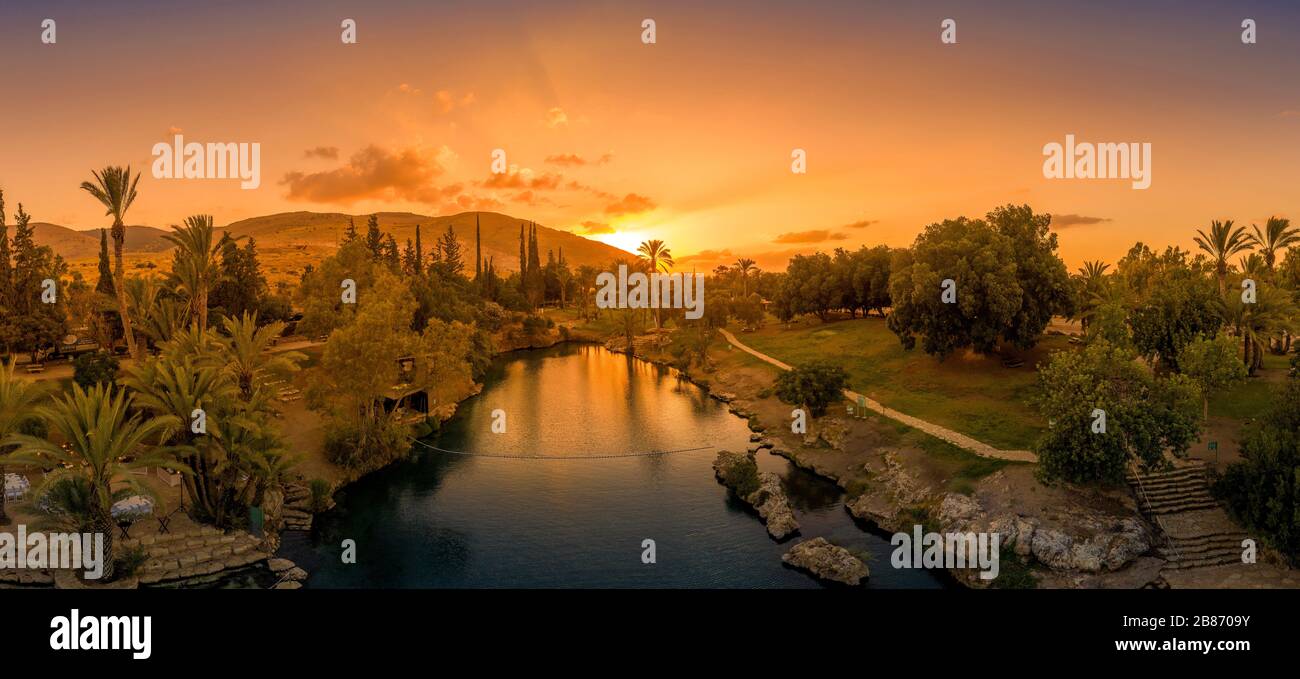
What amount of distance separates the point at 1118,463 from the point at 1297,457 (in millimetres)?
6624

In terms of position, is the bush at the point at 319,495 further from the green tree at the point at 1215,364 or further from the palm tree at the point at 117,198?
the green tree at the point at 1215,364

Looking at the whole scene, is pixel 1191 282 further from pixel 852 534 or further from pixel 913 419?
pixel 852 534

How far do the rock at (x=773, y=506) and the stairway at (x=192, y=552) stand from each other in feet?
91.6

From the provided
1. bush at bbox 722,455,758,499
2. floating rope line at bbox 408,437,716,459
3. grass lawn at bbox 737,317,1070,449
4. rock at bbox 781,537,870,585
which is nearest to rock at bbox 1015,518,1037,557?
rock at bbox 781,537,870,585

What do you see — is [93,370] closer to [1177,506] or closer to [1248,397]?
[1177,506]

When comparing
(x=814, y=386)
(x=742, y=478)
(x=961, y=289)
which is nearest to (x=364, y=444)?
(x=742, y=478)

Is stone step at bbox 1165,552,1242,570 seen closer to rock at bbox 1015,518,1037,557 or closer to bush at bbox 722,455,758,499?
rock at bbox 1015,518,1037,557

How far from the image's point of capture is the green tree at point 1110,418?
33188 millimetres

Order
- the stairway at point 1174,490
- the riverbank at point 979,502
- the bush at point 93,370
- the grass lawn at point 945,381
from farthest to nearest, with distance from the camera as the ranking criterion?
1. the grass lawn at point 945,381
2. the bush at point 93,370
3. the stairway at point 1174,490
4. the riverbank at point 979,502

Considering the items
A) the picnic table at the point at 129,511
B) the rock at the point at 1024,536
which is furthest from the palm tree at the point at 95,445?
the rock at the point at 1024,536

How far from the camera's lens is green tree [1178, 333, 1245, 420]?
39.6 metres

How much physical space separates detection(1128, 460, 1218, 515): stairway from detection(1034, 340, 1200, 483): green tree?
0.94 meters
